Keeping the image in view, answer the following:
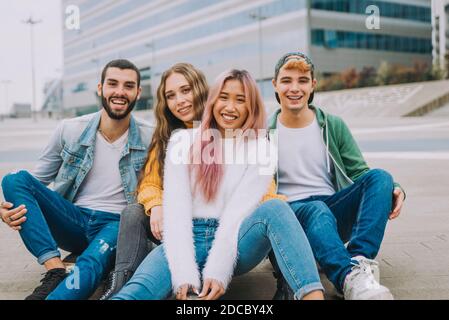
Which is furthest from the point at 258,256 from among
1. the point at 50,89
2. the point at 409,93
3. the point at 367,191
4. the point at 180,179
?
the point at 50,89

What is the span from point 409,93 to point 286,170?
84.3 feet

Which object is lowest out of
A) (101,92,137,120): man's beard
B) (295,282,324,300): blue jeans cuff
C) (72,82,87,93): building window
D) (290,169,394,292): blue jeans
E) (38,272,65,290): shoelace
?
(38,272,65,290): shoelace

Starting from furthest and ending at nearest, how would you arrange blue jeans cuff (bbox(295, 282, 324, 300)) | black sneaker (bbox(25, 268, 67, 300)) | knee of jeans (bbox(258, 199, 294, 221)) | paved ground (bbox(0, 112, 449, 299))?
paved ground (bbox(0, 112, 449, 299)) < black sneaker (bbox(25, 268, 67, 300)) < knee of jeans (bbox(258, 199, 294, 221)) < blue jeans cuff (bbox(295, 282, 324, 300))

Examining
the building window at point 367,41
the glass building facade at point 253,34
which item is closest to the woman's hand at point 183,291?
the glass building facade at point 253,34

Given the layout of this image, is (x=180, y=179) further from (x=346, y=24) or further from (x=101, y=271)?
(x=346, y=24)

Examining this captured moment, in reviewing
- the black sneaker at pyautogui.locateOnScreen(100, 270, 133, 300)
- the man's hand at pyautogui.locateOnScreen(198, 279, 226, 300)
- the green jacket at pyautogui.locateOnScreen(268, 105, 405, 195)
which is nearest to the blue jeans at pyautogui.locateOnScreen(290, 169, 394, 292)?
the green jacket at pyautogui.locateOnScreen(268, 105, 405, 195)

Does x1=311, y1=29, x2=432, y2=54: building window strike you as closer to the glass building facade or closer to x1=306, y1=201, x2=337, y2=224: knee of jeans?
the glass building facade

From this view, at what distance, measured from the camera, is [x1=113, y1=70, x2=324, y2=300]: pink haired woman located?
6.57 ft

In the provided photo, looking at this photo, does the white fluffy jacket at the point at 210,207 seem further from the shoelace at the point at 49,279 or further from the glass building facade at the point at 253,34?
the glass building facade at the point at 253,34

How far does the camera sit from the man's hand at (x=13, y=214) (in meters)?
2.35

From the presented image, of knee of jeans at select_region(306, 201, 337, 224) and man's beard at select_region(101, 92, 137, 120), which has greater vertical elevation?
man's beard at select_region(101, 92, 137, 120)

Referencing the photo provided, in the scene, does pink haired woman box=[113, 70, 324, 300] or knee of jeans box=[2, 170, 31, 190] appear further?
knee of jeans box=[2, 170, 31, 190]

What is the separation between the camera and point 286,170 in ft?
8.57

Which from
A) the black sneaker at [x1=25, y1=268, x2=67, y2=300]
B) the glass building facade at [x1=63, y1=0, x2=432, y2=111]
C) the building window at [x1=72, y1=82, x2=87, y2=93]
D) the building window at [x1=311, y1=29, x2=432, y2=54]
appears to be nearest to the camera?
the black sneaker at [x1=25, y1=268, x2=67, y2=300]
